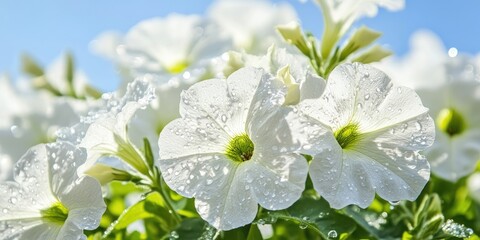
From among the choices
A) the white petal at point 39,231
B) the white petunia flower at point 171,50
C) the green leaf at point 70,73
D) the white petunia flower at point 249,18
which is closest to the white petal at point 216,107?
the white petal at point 39,231

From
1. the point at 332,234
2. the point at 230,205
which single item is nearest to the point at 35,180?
the point at 230,205

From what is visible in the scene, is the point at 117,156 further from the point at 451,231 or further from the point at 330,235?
the point at 451,231

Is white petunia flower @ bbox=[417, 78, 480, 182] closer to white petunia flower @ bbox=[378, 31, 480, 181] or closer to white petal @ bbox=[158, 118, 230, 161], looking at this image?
white petunia flower @ bbox=[378, 31, 480, 181]

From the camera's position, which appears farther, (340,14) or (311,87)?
(340,14)

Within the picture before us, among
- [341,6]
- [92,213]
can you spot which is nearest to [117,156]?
[92,213]

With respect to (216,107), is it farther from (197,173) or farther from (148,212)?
(148,212)
